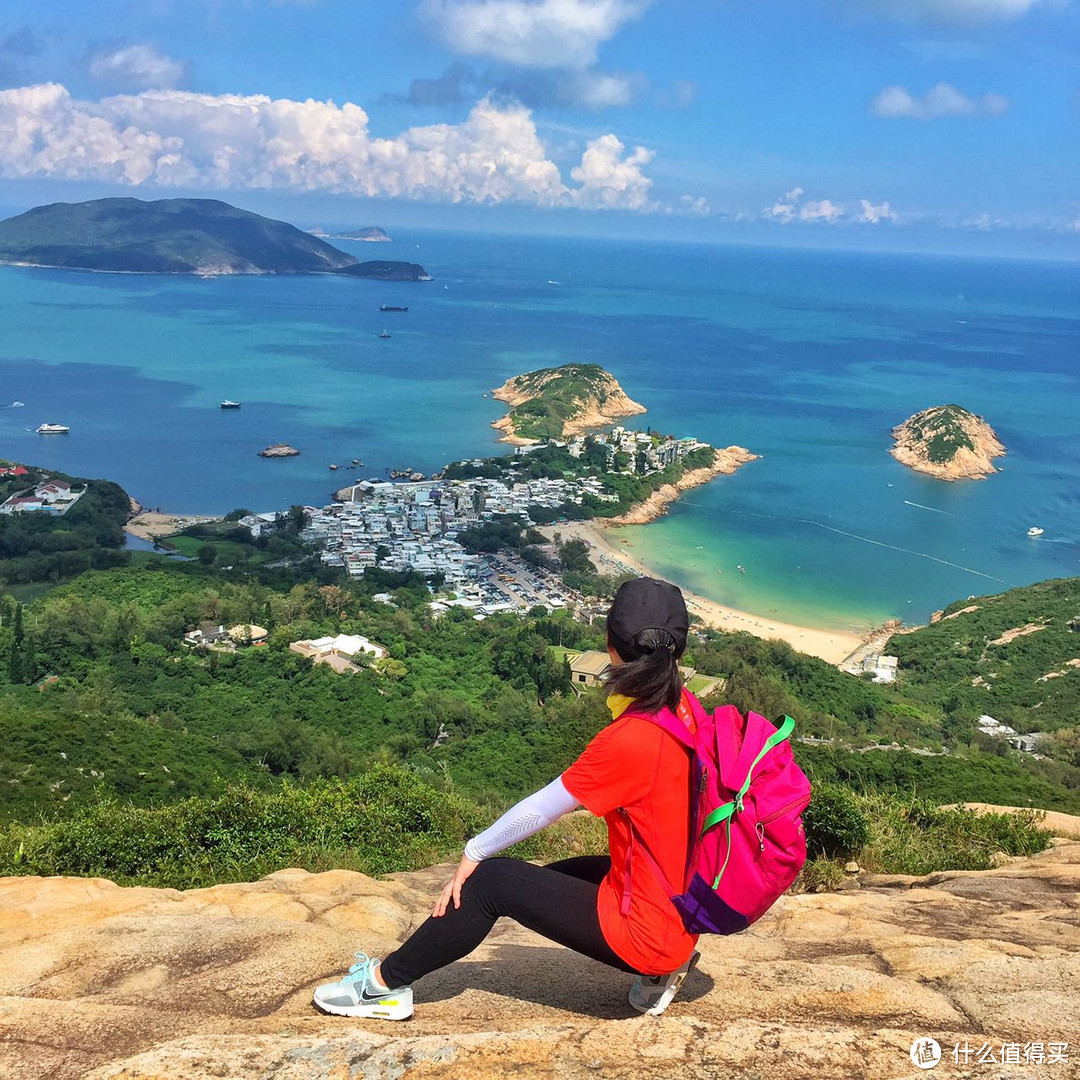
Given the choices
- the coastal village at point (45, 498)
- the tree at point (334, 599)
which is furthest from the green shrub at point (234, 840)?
the coastal village at point (45, 498)

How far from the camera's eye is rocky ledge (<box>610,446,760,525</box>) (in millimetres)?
40281

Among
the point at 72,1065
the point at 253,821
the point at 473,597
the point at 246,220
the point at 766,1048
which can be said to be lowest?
the point at 473,597

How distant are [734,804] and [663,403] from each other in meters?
63.0

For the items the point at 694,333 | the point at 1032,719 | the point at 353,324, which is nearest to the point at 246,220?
the point at 353,324

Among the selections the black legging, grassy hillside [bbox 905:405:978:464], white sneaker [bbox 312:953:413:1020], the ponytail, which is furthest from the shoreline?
grassy hillside [bbox 905:405:978:464]

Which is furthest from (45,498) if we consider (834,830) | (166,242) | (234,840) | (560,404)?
(166,242)

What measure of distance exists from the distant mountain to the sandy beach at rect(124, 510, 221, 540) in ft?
393

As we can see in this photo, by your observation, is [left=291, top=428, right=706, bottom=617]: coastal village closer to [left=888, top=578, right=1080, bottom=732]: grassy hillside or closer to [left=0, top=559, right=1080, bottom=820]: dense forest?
[left=0, top=559, right=1080, bottom=820]: dense forest

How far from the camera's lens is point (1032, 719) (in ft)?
67.5

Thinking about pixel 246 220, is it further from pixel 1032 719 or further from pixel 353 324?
pixel 1032 719

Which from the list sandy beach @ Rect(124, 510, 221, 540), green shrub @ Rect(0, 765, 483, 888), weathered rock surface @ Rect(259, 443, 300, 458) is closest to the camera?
green shrub @ Rect(0, 765, 483, 888)

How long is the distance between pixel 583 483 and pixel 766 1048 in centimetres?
4066

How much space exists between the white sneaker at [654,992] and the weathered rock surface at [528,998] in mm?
47

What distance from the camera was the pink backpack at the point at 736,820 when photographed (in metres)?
2.29
